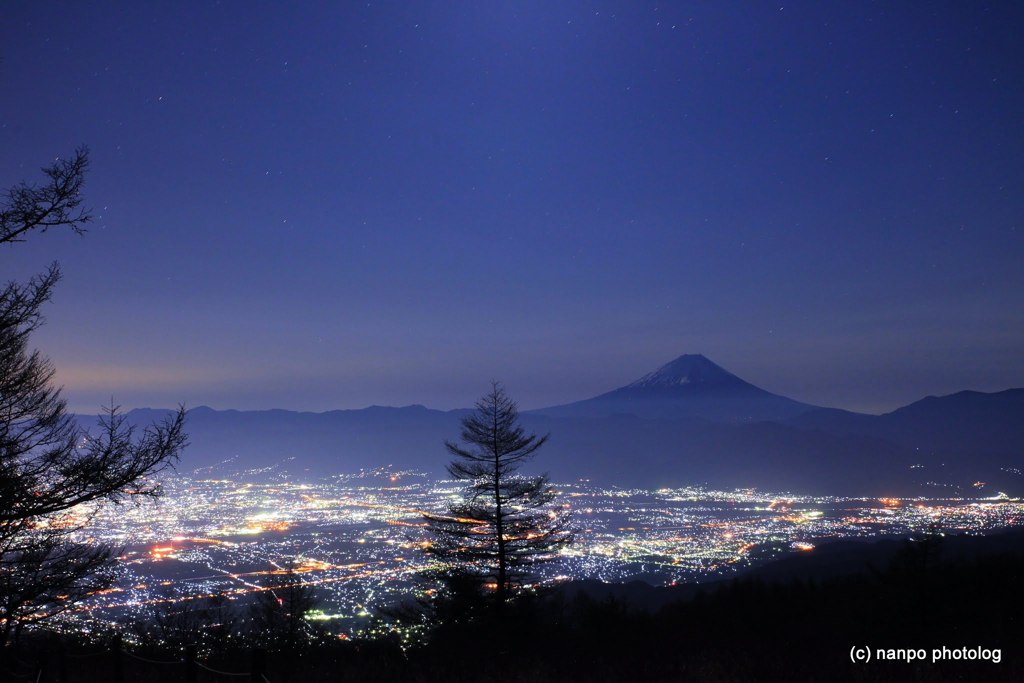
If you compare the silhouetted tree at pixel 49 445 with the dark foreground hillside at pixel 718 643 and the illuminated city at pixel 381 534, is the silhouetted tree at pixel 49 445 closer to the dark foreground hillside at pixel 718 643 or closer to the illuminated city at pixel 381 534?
the dark foreground hillside at pixel 718 643

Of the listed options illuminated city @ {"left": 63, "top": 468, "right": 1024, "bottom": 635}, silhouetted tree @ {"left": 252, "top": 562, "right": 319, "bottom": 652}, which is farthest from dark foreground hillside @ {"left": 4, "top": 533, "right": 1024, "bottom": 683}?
illuminated city @ {"left": 63, "top": 468, "right": 1024, "bottom": 635}

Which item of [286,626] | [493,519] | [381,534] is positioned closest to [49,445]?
[493,519]

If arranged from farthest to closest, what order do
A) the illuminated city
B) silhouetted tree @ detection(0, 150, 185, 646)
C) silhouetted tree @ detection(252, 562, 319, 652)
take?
the illuminated city
silhouetted tree @ detection(252, 562, 319, 652)
silhouetted tree @ detection(0, 150, 185, 646)

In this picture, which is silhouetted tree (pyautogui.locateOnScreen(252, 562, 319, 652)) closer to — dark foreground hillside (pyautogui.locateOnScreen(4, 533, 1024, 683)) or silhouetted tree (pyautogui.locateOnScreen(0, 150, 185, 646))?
dark foreground hillside (pyautogui.locateOnScreen(4, 533, 1024, 683))

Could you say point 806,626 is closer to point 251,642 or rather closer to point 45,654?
point 251,642

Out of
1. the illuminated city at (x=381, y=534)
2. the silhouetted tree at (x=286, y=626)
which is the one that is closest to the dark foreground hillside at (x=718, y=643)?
the silhouetted tree at (x=286, y=626)

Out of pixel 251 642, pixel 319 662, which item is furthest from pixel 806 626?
pixel 251 642

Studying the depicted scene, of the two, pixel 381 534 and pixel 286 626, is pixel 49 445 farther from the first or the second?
pixel 381 534
